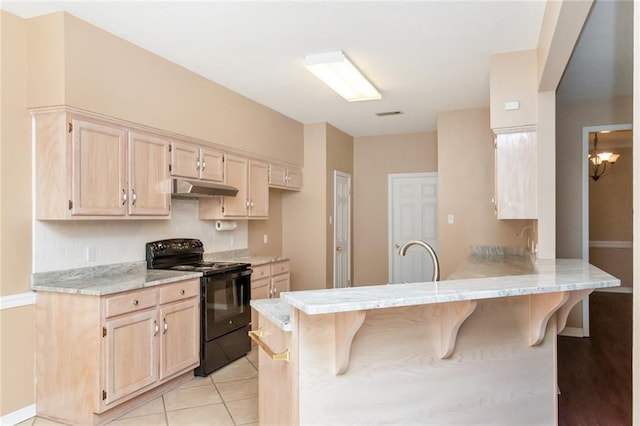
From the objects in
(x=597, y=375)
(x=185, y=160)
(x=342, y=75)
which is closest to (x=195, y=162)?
(x=185, y=160)

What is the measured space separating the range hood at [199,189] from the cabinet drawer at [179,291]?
728mm

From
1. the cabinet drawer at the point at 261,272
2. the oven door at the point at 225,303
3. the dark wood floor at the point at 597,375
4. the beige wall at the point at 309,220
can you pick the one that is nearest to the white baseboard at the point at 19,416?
the oven door at the point at 225,303

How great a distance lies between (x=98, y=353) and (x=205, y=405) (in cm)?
83

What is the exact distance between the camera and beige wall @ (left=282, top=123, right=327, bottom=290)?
19.4 ft

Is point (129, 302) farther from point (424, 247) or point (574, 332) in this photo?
point (574, 332)

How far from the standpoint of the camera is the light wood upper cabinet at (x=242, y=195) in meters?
4.38

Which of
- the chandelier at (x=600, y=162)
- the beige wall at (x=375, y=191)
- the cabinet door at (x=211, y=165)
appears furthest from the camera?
the beige wall at (x=375, y=191)

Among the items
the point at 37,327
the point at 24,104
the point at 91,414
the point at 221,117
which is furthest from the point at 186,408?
the point at 221,117

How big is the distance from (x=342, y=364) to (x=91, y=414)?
1.94 meters

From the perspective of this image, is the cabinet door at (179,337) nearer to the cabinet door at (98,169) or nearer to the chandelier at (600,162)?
the cabinet door at (98,169)

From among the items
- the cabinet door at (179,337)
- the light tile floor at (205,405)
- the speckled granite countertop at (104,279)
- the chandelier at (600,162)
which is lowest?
the light tile floor at (205,405)

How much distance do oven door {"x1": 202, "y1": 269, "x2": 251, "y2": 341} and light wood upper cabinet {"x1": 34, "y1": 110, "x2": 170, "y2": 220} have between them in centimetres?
80

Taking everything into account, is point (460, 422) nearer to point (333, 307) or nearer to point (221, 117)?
point (333, 307)

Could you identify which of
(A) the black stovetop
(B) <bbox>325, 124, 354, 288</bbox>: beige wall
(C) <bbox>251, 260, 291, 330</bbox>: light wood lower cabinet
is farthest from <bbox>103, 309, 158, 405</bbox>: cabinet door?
(B) <bbox>325, 124, 354, 288</bbox>: beige wall
